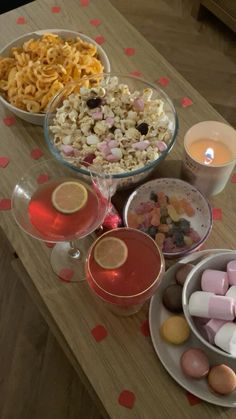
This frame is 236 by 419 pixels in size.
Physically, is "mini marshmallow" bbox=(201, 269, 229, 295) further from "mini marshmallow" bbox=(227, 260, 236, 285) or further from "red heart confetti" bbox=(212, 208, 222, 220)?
"red heart confetti" bbox=(212, 208, 222, 220)

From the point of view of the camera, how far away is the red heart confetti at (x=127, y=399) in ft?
2.85

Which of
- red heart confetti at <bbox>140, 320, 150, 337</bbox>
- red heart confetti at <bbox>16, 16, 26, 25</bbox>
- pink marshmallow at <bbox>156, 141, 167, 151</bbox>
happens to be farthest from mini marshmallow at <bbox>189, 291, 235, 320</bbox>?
red heart confetti at <bbox>16, 16, 26, 25</bbox>

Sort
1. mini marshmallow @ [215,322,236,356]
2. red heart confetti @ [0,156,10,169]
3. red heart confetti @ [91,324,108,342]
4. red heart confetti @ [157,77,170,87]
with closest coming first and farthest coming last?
1. mini marshmallow @ [215,322,236,356]
2. red heart confetti @ [91,324,108,342]
3. red heart confetti @ [0,156,10,169]
4. red heart confetti @ [157,77,170,87]

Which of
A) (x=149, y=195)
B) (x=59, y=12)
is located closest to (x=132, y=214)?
(x=149, y=195)

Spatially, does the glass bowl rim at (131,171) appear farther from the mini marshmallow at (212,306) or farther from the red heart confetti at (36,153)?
the mini marshmallow at (212,306)

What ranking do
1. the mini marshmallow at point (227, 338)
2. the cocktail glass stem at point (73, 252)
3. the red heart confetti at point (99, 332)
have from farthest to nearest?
the cocktail glass stem at point (73, 252) → the red heart confetti at point (99, 332) → the mini marshmallow at point (227, 338)

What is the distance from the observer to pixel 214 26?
2268 mm

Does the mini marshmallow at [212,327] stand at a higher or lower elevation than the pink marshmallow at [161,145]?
lower

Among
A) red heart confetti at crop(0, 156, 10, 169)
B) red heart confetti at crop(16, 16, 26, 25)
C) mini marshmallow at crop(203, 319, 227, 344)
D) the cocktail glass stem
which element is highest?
red heart confetti at crop(16, 16, 26, 25)

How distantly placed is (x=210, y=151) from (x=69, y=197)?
1.09 feet

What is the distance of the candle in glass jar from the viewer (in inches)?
41.1

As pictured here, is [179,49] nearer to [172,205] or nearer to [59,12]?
[59,12]

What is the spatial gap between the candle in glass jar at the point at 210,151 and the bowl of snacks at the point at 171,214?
0.07 m

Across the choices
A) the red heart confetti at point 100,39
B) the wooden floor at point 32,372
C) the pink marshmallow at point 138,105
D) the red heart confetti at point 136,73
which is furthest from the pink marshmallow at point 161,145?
the wooden floor at point 32,372
